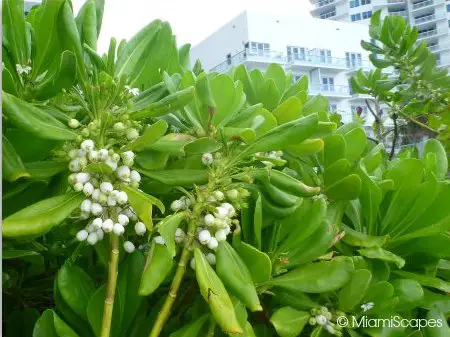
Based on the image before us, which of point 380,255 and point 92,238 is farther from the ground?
point 92,238

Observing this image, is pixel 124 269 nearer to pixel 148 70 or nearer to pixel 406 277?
pixel 148 70

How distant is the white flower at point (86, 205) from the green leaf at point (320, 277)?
271 millimetres

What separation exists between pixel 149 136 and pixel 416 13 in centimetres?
4080

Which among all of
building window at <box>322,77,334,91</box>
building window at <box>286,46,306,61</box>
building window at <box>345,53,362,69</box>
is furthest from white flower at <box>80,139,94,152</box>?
building window at <box>345,53,362,69</box>

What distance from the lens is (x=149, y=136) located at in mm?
534

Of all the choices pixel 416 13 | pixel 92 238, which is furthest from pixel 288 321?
pixel 416 13

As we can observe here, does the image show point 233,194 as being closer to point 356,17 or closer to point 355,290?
Answer: point 355,290

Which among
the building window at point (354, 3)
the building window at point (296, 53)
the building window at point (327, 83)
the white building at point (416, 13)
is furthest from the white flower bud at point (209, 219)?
the building window at point (354, 3)

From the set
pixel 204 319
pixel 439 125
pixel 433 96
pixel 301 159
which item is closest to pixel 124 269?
pixel 204 319

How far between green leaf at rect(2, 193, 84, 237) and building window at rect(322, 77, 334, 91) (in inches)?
1084

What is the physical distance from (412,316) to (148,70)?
606 mm

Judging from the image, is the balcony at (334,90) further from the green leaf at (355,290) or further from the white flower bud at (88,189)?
the white flower bud at (88,189)

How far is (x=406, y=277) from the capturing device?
2.74 ft

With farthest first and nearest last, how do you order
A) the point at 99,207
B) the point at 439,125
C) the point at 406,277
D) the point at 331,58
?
the point at 331,58 < the point at 439,125 < the point at 406,277 < the point at 99,207
